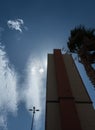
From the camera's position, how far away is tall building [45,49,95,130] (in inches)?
297

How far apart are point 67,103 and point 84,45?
617 cm

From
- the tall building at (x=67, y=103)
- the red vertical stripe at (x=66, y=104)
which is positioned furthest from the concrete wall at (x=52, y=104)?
the red vertical stripe at (x=66, y=104)

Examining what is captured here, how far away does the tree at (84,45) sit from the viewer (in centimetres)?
1224

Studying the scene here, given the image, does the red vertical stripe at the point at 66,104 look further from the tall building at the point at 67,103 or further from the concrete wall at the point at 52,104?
the concrete wall at the point at 52,104

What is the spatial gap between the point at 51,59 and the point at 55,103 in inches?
185

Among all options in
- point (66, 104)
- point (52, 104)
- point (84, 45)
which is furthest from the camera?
point (84, 45)

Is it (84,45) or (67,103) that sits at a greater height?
(84,45)

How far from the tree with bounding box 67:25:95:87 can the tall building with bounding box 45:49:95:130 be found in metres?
1.07

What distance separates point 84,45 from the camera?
13.0 m

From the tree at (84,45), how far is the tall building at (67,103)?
107 cm

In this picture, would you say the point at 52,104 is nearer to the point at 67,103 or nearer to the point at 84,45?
the point at 67,103

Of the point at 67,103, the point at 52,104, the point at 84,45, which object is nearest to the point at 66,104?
the point at 67,103

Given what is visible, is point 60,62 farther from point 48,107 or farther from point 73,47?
point 48,107

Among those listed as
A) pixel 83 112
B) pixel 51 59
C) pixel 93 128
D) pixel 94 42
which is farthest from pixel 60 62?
pixel 93 128
